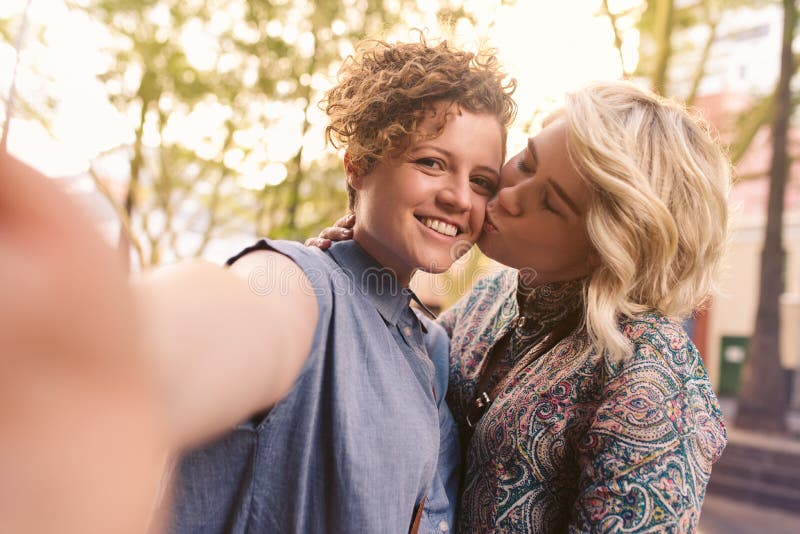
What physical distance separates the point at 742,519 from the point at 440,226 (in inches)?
314

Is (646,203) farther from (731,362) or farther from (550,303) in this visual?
(731,362)

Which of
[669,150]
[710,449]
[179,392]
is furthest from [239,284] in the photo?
[669,150]

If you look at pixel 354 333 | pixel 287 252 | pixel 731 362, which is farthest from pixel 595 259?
pixel 731 362

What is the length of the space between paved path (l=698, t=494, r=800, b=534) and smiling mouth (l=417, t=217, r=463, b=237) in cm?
663

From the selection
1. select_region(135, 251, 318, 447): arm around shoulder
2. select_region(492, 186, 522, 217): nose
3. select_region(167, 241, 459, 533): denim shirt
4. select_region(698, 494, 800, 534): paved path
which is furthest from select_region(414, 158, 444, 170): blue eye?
select_region(698, 494, 800, 534): paved path

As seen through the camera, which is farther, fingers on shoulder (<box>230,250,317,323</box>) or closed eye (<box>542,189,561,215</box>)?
closed eye (<box>542,189,561,215</box>)

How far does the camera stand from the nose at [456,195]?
169 cm

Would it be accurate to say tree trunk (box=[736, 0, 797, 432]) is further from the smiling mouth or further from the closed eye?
the smiling mouth

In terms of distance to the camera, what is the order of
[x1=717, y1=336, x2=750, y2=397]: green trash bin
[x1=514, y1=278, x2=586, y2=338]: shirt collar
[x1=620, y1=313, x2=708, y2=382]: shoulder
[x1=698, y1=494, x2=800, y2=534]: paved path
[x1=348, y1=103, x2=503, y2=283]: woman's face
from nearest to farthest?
[x1=620, y1=313, x2=708, y2=382]: shoulder → [x1=348, y1=103, x2=503, y2=283]: woman's face → [x1=514, y1=278, x2=586, y2=338]: shirt collar → [x1=698, y1=494, x2=800, y2=534]: paved path → [x1=717, y1=336, x2=750, y2=397]: green trash bin

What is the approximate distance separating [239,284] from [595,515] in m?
1.00

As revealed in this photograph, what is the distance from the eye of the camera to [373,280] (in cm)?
157

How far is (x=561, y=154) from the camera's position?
5.95ft

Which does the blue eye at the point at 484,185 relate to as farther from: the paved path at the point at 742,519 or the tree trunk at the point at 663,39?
the paved path at the point at 742,519

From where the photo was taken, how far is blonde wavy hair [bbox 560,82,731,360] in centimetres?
167
